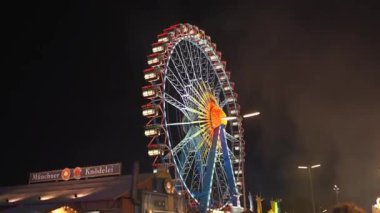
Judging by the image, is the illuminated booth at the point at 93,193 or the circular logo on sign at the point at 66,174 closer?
the illuminated booth at the point at 93,193

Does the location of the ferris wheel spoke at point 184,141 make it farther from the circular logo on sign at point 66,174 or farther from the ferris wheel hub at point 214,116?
the circular logo on sign at point 66,174

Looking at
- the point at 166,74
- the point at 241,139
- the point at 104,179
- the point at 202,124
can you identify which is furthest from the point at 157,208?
the point at 241,139

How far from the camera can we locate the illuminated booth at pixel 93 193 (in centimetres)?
2962

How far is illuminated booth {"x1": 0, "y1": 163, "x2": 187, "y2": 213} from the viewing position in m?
29.6

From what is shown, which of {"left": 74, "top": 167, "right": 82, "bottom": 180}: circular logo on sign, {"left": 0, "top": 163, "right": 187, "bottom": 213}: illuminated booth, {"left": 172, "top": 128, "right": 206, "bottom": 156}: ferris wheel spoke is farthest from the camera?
{"left": 74, "top": 167, "right": 82, "bottom": 180}: circular logo on sign

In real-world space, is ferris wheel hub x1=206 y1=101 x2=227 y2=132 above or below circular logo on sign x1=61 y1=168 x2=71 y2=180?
above

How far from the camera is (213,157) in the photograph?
37062 mm

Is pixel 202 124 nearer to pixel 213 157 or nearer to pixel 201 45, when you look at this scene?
pixel 213 157

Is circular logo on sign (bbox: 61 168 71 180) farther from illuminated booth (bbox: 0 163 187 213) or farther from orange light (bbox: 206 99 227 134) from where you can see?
orange light (bbox: 206 99 227 134)

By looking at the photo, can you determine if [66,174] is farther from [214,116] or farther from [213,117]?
[214,116]

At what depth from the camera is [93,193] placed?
102 feet

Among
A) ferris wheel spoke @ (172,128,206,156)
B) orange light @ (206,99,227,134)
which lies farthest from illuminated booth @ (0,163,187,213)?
orange light @ (206,99,227,134)

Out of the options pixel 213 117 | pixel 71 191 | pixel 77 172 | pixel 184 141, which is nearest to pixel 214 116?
pixel 213 117

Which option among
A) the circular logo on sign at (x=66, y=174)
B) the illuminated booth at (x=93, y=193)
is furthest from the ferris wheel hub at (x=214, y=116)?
the circular logo on sign at (x=66, y=174)
